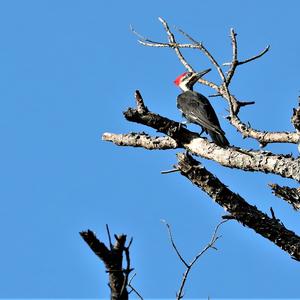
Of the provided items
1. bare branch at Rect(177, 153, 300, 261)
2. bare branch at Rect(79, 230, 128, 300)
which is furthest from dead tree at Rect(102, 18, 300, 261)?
bare branch at Rect(79, 230, 128, 300)

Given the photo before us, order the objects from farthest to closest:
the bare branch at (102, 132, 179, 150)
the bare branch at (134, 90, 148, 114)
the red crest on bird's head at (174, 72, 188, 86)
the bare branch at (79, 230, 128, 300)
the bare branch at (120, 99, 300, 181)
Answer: the red crest on bird's head at (174, 72, 188, 86), the bare branch at (102, 132, 179, 150), the bare branch at (134, 90, 148, 114), the bare branch at (120, 99, 300, 181), the bare branch at (79, 230, 128, 300)

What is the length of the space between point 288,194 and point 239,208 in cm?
53

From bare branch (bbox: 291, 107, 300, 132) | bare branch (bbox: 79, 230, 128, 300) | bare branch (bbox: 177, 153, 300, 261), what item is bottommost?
bare branch (bbox: 79, 230, 128, 300)

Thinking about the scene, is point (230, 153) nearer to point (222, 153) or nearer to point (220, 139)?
point (222, 153)

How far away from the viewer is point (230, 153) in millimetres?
5930

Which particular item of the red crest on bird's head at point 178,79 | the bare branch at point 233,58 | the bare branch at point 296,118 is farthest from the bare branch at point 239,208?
the red crest on bird's head at point 178,79

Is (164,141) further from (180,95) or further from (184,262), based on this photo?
(180,95)

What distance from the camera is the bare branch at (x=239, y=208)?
511cm

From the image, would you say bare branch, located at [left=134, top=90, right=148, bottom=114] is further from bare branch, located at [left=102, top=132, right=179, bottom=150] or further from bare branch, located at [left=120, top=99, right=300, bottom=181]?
bare branch, located at [left=102, top=132, right=179, bottom=150]

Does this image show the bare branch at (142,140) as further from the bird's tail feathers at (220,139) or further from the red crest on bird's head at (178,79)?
the red crest on bird's head at (178,79)

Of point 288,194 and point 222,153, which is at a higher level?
point 222,153

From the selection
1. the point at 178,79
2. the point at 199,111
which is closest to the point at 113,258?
the point at 199,111

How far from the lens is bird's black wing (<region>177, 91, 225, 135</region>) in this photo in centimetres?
795

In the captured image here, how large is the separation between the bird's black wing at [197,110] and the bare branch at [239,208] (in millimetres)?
2250
